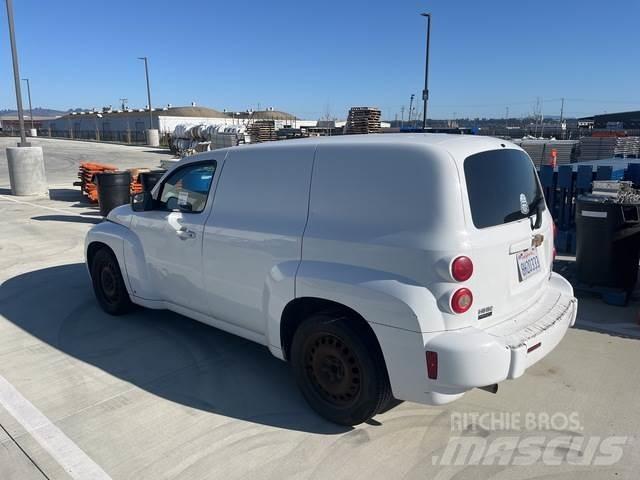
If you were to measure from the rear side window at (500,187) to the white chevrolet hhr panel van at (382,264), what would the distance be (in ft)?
0.04

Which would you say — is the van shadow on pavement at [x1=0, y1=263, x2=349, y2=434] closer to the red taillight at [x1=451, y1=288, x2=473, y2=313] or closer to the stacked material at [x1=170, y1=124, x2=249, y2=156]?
the red taillight at [x1=451, y1=288, x2=473, y2=313]

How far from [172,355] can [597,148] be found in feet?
76.4

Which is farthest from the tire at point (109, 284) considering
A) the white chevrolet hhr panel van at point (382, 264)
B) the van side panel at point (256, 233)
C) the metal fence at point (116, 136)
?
the metal fence at point (116, 136)

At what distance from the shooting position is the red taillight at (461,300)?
2842 mm

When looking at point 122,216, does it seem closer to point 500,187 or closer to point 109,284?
point 109,284

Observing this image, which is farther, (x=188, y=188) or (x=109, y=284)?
(x=109, y=284)

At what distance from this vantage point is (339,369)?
3.34 meters

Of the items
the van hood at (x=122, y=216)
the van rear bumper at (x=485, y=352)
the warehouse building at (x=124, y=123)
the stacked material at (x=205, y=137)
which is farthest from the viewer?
the warehouse building at (x=124, y=123)

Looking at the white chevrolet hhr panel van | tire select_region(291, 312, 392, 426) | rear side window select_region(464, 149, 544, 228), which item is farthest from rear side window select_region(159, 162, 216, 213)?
rear side window select_region(464, 149, 544, 228)

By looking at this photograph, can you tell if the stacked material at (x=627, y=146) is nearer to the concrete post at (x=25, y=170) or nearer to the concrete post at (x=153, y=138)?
the concrete post at (x=25, y=170)

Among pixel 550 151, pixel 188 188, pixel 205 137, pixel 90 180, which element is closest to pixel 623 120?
pixel 550 151

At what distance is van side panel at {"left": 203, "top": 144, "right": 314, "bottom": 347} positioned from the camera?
139 inches

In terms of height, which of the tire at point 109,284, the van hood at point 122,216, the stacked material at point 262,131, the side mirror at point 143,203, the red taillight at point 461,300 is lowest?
the tire at point 109,284

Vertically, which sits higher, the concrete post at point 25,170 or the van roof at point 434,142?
the van roof at point 434,142
